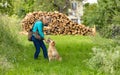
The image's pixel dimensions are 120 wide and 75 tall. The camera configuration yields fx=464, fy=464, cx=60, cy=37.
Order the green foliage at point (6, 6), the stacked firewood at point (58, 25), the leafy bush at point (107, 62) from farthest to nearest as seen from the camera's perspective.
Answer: the stacked firewood at point (58, 25), the green foliage at point (6, 6), the leafy bush at point (107, 62)

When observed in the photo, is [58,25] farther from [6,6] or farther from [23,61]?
[23,61]

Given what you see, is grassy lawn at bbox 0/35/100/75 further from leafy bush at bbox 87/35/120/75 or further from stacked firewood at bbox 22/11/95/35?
stacked firewood at bbox 22/11/95/35

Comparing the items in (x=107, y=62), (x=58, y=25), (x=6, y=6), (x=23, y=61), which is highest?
(x=6, y=6)

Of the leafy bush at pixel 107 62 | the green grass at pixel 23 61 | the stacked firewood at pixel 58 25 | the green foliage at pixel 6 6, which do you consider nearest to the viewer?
the leafy bush at pixel 107 62

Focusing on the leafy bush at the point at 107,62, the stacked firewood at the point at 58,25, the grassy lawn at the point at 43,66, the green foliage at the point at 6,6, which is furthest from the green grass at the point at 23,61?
the stacked firewood at the point at 58,25

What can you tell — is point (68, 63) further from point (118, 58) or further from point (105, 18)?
point (105, 18)

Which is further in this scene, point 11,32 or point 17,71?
point 11,32

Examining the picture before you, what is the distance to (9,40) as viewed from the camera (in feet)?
51.7

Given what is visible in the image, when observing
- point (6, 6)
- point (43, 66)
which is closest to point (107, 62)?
point (43, 66)

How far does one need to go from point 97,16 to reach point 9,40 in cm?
1405

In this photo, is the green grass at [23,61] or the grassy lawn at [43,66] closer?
the grassy lawn at [43,66]

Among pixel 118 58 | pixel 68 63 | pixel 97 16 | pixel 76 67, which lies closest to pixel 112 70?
pixel 118 58

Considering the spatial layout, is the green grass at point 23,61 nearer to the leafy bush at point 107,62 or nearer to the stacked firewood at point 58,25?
the leafy bush at point 107,62

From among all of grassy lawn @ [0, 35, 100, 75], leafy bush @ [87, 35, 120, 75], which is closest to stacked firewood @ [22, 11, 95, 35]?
grassy lawn @ [0, 35, 100, 75]
